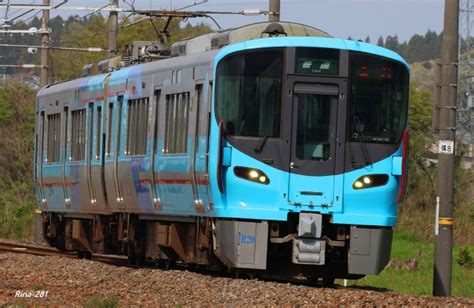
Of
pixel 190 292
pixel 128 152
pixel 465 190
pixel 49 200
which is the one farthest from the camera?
pixel 465 190

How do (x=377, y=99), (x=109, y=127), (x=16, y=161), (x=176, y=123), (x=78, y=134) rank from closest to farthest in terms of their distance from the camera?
(x=377, y=99) < (x=176, y=123) < (x=109, y=127) < (x=78, y=134) < (x=16, y=161)

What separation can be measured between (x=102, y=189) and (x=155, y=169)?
3097mm

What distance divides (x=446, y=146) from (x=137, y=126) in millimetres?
4711

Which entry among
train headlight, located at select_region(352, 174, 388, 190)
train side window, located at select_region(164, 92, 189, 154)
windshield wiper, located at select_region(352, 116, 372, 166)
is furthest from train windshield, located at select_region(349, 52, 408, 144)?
train side window, located at select_region(164, 92, 189, 154)

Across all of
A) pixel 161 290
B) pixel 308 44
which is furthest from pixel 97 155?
pixel 161 290

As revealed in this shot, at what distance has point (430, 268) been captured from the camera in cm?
2634

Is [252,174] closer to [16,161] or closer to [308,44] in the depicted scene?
[308,44]

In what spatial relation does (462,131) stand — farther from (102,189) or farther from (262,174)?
(262,174)

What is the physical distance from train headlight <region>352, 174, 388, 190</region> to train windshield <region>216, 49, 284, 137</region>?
1202mm

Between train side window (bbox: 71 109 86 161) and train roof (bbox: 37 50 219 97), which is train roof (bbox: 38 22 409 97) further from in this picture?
train side window (bbox: 71 109 86 161)

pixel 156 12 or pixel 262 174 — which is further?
pixel 156 12

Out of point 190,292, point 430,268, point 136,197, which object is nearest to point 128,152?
point 136,197

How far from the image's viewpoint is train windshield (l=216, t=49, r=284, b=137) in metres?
16.5

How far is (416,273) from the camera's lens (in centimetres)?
2530
